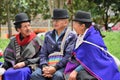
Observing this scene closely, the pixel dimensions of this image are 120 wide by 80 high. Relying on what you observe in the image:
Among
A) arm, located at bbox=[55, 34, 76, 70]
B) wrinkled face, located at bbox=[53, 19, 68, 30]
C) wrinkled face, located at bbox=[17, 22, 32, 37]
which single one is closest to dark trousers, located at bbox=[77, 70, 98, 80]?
arm, located at bbox=[55, 34, 76, 70]

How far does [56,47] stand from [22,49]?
2.21 ft

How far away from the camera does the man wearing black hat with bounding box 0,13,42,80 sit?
6422 millimetres

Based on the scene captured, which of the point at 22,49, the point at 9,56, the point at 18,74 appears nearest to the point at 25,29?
the point at 22,49

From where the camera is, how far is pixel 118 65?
18.9ft

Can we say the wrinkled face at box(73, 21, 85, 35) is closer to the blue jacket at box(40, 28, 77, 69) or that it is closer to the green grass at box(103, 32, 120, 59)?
the blue jacket at box(40, 28, 77, 69)

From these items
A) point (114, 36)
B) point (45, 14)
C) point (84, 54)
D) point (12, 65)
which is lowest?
point (45, 14)

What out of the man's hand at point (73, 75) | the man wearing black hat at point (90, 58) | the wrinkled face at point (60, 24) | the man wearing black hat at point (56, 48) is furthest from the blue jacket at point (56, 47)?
the man's hand at point (73, 75)

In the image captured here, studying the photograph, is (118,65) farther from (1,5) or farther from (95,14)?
(1,5)

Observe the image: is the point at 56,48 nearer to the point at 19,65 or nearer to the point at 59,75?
the point at 59,75

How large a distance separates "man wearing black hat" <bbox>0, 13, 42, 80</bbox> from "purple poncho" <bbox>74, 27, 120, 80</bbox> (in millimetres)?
1087

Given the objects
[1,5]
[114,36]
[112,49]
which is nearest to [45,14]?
[1,5]

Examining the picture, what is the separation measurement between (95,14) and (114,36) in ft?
40.2

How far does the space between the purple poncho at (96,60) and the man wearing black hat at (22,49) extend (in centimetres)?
109

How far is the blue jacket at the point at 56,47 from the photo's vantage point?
19.9 ft
